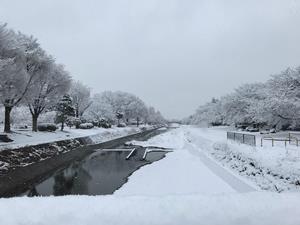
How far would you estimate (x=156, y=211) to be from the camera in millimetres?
5066

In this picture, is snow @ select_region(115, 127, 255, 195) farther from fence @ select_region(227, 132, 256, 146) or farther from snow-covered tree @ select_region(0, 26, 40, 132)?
snow-covered tree @ select_region(0, 26, 40, 132)

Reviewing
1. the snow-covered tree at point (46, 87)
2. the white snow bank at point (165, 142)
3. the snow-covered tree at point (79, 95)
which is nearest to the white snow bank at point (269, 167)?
the white snow bank at point (165, 142)

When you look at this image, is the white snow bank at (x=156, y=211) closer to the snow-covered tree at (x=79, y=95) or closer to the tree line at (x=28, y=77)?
the tree line at (x=28, y=77)

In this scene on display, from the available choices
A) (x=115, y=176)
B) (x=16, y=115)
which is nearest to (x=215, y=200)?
(x=115, y=176)

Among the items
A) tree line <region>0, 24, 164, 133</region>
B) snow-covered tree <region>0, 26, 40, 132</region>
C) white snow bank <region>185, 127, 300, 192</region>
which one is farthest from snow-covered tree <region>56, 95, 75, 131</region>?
white snow bank <region>185, 127, 300, 192</region>

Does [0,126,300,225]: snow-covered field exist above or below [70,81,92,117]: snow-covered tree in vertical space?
below

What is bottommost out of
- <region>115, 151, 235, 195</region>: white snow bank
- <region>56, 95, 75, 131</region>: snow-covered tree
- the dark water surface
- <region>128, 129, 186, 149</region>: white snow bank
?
the dark water surface

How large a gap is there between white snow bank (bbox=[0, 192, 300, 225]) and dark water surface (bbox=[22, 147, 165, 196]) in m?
8.45

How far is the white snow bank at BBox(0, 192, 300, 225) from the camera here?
483 centimetres

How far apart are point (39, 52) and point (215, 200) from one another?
37.0 meters

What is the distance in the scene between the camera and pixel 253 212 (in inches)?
198

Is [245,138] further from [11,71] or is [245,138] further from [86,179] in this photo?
[11,71]

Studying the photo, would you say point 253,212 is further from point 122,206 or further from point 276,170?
point 276,170

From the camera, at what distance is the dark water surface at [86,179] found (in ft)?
46.6
